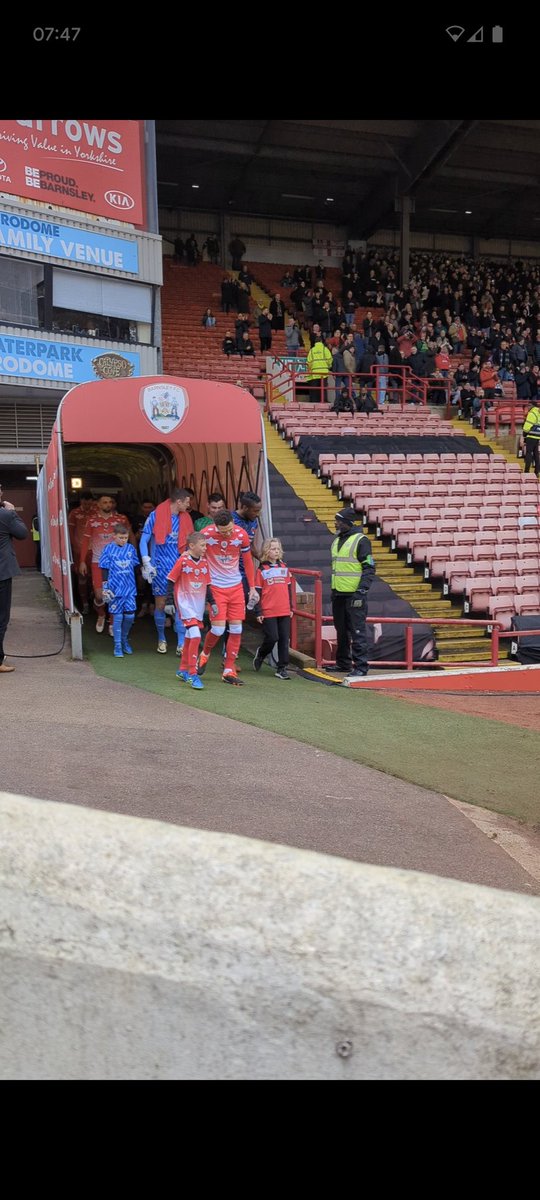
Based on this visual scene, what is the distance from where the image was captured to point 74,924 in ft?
5.92

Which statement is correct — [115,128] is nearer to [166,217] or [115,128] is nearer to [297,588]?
[297,588]

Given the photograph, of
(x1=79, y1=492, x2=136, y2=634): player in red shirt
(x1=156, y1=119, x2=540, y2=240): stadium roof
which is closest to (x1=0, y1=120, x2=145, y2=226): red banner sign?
(x1=156, y1=119, x2=540, y2=240): stadium roof

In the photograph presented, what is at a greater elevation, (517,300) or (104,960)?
(517,300)

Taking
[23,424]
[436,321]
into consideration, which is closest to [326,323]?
[436,321]

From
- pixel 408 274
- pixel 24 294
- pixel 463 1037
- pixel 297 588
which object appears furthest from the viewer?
pixel 408 274

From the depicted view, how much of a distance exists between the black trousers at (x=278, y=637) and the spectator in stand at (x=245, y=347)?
19.7m

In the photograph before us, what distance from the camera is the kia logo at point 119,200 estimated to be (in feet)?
68.3

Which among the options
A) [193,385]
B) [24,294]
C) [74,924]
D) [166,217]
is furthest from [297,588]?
[166,217]

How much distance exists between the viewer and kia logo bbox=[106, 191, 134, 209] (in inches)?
819

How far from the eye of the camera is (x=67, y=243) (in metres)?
20.0

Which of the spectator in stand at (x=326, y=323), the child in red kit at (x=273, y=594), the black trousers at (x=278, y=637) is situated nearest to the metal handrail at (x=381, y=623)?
the black trousers at (x=278, y=637)

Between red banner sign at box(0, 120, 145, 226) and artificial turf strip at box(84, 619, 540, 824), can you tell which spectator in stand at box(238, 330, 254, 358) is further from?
artificial turf strip at box(84, 619, 540, 824)

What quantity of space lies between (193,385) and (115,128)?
546 inches

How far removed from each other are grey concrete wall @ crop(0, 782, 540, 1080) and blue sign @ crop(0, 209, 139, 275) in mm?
19750
